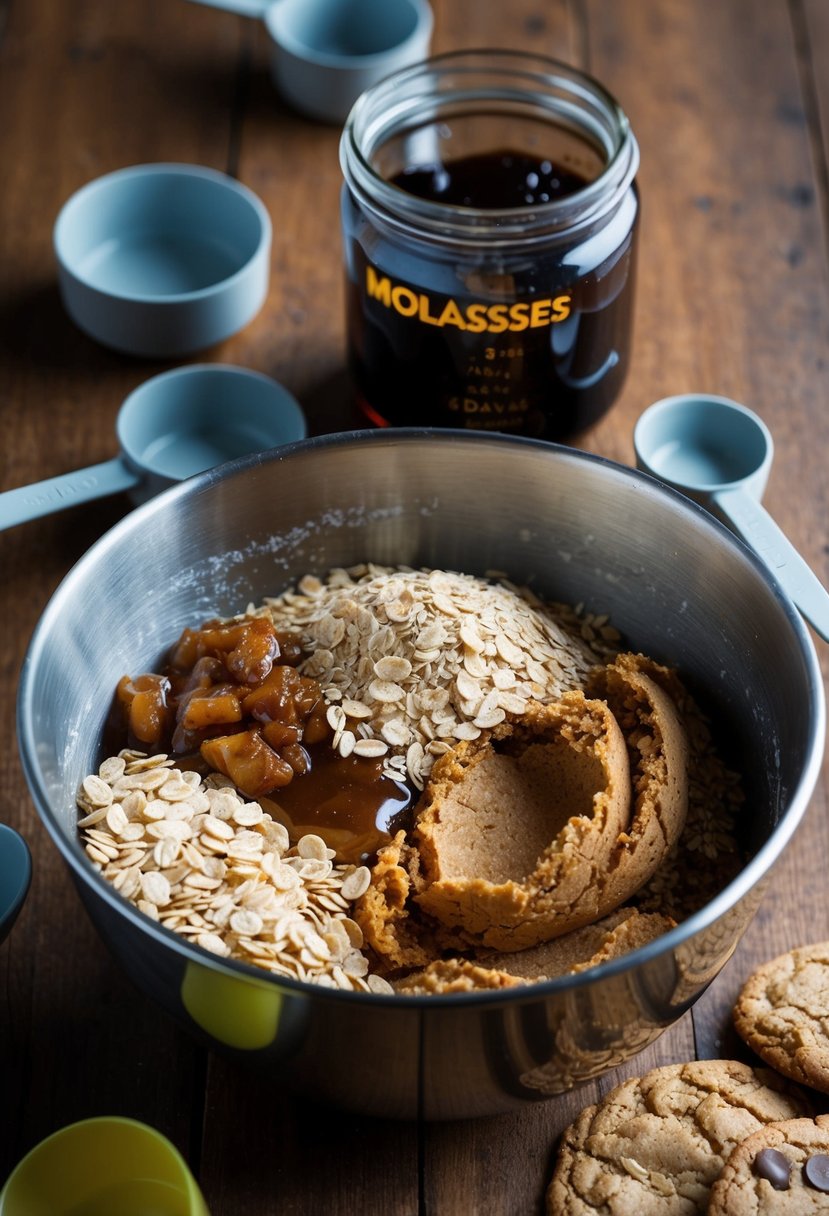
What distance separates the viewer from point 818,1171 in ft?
3.17

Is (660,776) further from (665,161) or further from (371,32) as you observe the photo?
(371,32)

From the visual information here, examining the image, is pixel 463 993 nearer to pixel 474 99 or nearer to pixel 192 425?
pixel 192 425

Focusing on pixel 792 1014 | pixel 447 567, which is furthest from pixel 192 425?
pixel 792 1014

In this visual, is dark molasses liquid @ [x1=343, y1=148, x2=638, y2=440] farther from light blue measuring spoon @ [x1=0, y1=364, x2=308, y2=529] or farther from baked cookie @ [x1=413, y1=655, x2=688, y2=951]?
baked cookie @ [x1=413, y1=655, x2=688, y2=951]

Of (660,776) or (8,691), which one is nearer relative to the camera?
(660,776)

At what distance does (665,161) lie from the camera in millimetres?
1753

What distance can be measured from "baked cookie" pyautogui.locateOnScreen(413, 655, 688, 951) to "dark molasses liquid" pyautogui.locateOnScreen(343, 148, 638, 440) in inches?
11.9

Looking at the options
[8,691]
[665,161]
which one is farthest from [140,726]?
[665,161]

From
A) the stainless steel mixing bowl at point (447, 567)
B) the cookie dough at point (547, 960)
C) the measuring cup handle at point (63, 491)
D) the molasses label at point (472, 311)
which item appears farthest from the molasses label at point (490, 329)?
the cookie dough at point (547, 960)

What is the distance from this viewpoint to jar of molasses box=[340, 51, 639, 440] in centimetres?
123

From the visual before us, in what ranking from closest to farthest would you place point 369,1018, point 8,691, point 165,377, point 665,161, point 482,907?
point 369,1018 < point 482,907 < point 8,691 < point 165,377 < point 665,161

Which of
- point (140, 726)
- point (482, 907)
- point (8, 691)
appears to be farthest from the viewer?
point (8, 691)

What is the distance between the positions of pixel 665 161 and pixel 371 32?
0.41m

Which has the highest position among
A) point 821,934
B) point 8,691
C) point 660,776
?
point 660,776
